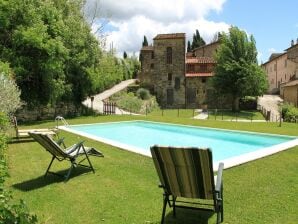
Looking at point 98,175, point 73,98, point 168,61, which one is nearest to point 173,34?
point 168,61

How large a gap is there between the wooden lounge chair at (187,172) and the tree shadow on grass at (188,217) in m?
0.40

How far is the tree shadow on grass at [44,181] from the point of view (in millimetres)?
6859

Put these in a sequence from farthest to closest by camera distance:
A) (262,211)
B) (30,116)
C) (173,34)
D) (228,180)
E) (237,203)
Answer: (173,34) < (30,116) < (228,180) < (237,203) < (262,211)

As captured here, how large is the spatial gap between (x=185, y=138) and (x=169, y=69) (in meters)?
27.5

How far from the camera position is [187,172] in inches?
177

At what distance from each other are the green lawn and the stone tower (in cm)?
3322

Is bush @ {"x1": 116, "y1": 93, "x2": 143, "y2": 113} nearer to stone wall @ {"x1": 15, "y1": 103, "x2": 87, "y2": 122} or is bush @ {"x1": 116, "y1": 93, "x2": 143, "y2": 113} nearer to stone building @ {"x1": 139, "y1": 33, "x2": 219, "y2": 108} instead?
stone wall @ {"x1": 15, "y1": 103, "x2": 87, "y2": 122}

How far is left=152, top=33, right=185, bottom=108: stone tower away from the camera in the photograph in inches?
1650

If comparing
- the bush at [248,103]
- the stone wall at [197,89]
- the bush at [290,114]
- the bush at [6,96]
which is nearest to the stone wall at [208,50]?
the stone wall at [197,89]

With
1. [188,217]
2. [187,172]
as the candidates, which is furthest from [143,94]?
[187,172]

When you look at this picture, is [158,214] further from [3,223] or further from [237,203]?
[3,223]

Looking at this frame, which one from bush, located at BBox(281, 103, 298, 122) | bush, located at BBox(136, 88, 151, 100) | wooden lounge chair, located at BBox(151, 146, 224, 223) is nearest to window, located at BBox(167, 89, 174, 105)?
bush, located at BBox(136, 88, 151, 100)

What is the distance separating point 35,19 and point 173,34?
957 inches

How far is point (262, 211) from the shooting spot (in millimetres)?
5293
